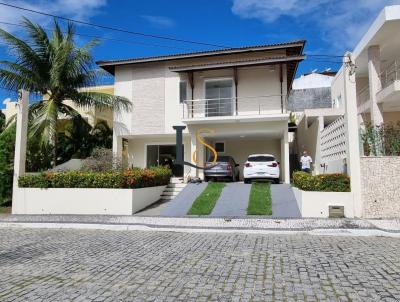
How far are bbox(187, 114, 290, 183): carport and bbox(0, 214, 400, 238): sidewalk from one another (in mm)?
7344

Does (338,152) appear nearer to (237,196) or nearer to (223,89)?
(237,196)

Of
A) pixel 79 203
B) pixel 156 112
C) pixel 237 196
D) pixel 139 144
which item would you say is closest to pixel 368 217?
pixel 237 196

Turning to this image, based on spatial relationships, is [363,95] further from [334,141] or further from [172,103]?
[172,103]

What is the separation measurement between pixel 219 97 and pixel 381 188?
10.9 m

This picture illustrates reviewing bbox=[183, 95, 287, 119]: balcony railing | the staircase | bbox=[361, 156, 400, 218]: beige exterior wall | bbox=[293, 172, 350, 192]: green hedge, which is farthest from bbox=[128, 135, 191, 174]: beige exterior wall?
bbox=[361, 156, 400, 218]: beige exterior wall

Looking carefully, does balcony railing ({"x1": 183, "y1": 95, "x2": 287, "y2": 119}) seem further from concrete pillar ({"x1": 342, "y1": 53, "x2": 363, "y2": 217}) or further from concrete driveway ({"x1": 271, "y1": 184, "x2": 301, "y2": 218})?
concrete pillar ({"x1": 342, "y1": 53, "x2": 363, "y2": 217})

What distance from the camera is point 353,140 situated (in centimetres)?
1095

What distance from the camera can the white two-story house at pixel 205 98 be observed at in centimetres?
1823

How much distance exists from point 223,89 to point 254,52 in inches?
102

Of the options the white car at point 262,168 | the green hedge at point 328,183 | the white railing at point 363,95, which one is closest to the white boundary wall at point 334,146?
the green hedge at point 328,183

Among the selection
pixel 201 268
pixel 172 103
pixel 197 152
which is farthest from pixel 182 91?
pixel 201 268

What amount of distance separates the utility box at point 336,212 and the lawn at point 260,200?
1.92 meters

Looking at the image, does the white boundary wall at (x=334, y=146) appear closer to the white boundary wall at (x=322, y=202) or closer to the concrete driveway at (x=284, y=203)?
the white boundary wall at (x=322, y=202)

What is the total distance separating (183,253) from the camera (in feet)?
23.3
